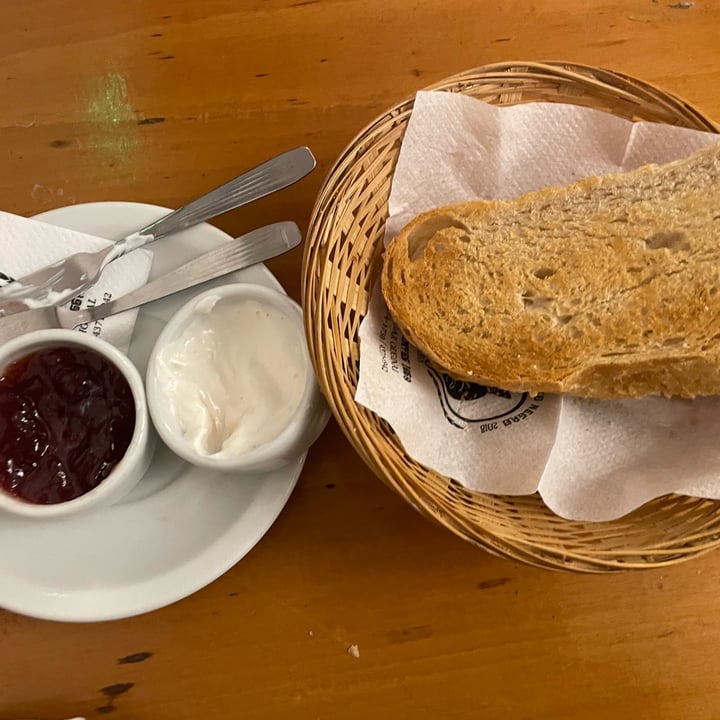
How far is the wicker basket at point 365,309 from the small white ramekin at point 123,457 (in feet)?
0.65

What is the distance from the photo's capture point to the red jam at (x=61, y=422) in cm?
74

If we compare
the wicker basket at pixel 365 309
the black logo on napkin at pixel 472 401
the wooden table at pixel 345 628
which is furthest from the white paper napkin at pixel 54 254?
the black logo on napkin at pixel 472 401

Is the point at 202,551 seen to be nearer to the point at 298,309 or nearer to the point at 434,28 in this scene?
the point at 298,309

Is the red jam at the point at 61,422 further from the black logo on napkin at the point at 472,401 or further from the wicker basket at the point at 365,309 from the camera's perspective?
the black logo on napkin at the point at 472,401

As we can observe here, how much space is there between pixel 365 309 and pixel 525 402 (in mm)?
208

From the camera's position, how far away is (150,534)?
0.80 meters

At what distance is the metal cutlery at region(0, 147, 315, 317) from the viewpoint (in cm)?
83

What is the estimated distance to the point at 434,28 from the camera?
0.99m

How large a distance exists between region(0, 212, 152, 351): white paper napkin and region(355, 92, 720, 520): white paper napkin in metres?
0.28

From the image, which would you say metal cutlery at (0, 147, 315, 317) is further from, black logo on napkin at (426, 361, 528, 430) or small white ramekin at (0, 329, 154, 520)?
black logo on napkin at (426, 361, 528, 430)

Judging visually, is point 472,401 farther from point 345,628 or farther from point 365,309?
point 345,628

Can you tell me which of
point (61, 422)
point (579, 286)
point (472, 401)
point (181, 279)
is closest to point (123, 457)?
point (61, 422)

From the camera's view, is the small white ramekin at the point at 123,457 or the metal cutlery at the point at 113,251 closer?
the small white ramekin at the point at 123,457

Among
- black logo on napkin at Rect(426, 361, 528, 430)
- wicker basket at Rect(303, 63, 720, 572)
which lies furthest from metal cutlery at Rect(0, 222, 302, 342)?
black logo on napkin at Rect(426, 361, 528, 430)
